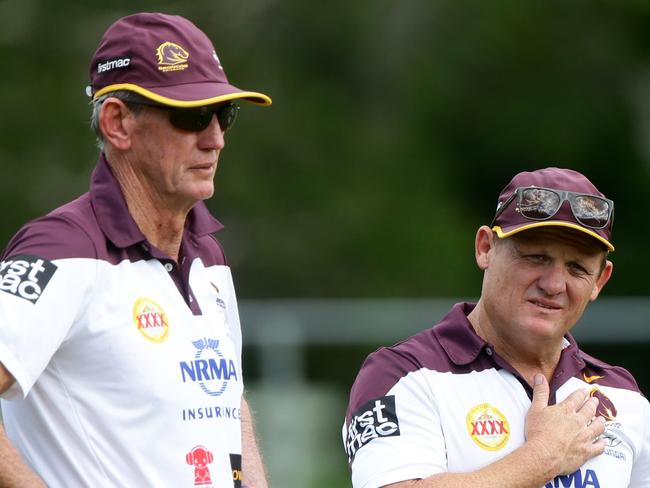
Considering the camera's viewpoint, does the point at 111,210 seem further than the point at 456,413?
No

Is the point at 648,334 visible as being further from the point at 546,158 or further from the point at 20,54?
the point at 20,54

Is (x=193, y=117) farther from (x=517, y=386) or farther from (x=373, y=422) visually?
(x=517, y=386)

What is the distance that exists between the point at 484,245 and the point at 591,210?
0.37 metres

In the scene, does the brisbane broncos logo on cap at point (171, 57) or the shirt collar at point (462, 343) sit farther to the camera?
the shirt collar at point (462, 343)

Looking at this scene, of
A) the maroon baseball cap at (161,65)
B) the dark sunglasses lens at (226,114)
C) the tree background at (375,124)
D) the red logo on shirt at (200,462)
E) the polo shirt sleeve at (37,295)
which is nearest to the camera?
the polo shirt sleeve at (37,295)

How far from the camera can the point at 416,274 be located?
15.9 meters

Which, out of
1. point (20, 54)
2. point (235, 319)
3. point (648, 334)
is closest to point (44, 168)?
point (20, 54)

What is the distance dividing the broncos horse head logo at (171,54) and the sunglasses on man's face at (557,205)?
3.48 feet

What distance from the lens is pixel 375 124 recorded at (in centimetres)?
1850

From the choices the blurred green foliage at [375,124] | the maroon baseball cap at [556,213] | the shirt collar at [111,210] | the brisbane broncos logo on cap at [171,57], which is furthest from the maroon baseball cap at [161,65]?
the blurred green foliage at [375,124]

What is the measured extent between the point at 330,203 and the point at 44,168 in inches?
133

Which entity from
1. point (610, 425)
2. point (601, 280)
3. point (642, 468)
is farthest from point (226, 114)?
point (642, 468)

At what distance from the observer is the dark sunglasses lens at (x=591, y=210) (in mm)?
4258

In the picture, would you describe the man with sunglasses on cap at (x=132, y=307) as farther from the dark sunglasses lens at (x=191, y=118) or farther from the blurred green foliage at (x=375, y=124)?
the blurred green foliage at (x=375, y=124)
